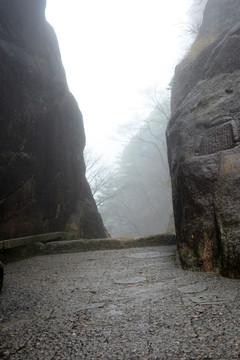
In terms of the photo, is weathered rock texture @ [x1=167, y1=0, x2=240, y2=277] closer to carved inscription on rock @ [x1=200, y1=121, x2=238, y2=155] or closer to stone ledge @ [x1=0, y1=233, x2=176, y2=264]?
carved inscription on rock @ [x1=200, y1=121, x2=238, y2=155]

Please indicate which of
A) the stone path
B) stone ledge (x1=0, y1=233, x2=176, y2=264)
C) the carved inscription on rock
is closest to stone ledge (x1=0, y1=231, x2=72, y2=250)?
stone ledge (x1=0, y1=233, x2=176, y2=264)

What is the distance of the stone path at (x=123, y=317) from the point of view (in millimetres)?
1384

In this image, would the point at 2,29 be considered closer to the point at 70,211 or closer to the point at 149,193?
the point at 70,211

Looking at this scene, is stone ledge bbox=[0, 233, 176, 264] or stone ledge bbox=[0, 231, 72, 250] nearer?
stone ledge bbox=[0, 231, 72, 250]

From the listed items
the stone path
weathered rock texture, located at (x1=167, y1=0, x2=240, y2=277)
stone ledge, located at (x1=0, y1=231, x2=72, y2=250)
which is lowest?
the stone path

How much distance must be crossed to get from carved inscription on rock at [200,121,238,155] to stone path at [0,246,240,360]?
5.56 feet

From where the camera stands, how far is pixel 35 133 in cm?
639

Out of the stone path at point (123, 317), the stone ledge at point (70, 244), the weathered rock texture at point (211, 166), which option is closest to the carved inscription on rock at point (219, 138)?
the weathered rock texture at point (211, 166)

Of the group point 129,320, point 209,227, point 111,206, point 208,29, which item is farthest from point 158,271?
point 111,206

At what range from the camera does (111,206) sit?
27.5 m

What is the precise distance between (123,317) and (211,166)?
2.16 meters

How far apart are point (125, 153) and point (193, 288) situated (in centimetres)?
3204

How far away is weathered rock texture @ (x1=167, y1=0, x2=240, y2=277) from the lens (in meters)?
2.79

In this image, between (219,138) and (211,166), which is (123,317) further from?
(219,138)
